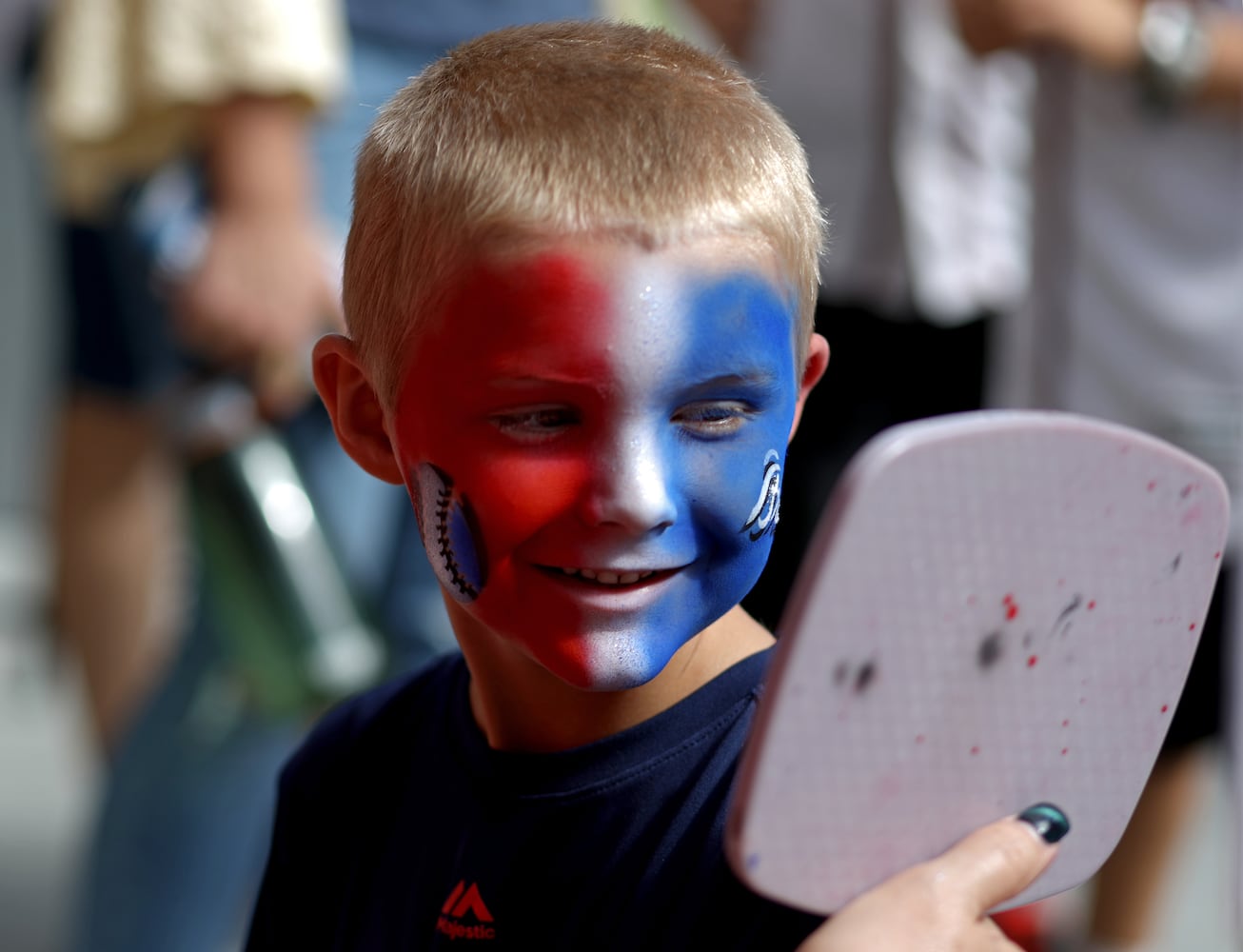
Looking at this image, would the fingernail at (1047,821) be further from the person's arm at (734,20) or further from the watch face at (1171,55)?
the person's arm at (734,20)

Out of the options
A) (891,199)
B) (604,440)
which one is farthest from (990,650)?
(891,199)

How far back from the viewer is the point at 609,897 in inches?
41.2

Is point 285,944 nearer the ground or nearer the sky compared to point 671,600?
nearer the ground

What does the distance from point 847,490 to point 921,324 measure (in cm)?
162

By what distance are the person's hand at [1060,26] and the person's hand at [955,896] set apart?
1.41 metres

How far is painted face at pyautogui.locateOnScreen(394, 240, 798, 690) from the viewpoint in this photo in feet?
3.06

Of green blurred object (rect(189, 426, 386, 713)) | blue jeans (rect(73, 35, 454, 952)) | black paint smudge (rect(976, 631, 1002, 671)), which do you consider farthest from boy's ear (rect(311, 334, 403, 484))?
blue jeans (rect(73, 35, 454, 952))

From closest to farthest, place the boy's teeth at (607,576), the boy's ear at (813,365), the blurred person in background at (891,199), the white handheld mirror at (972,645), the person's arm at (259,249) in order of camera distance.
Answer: the white handheld mirror at (972,645)
the boy's teeth at (607,576)
the boy's ear at (813,365)
the person's arm at (259,249)
the blurred person in background at (891,199)

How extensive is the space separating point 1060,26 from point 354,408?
1.38 meters

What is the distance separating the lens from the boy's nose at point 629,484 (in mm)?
935

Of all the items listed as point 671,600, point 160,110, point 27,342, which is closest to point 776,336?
point 671,600

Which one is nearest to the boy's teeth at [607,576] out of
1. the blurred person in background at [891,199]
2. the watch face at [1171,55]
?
the blurred person in background at [891,199]

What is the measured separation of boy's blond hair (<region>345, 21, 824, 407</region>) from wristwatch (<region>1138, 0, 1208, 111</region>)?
1.31m

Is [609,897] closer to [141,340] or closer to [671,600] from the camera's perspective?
[671,600]
